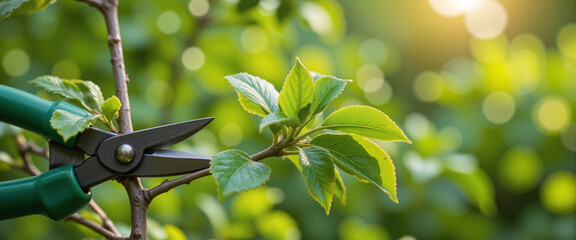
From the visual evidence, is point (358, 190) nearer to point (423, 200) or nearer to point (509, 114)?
point (423, 200)

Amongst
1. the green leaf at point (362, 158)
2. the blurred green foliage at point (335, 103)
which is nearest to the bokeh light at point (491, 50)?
the blurred green foliage at point (335, 103)

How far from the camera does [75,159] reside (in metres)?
0.35

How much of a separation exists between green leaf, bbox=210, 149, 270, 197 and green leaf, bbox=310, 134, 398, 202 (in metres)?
0.05

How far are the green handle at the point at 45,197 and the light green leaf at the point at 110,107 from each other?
0.05 m

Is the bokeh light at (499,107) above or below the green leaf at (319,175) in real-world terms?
below

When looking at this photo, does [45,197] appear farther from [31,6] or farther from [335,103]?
[335,103]

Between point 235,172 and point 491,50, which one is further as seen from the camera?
point 491,50

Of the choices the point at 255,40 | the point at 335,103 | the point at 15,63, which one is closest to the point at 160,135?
the point at 335,103

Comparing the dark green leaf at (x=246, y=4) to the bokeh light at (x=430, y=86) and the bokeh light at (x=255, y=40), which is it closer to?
the bokeh light at (x=255, y=40)

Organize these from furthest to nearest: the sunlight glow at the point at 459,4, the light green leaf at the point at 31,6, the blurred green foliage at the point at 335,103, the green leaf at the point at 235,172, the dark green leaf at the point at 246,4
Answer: the sunlight glow at the point at 459,4, the blurred green foliage at the point at 335,103, the dark green leaf at the point at 246,4, the light green leaf at the point at 31,6, the green leaf at the point at 235,172

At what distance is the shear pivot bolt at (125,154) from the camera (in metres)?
0.34

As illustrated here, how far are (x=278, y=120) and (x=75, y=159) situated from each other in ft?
0.56

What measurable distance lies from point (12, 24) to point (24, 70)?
4.7 inches

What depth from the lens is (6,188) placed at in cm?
32
